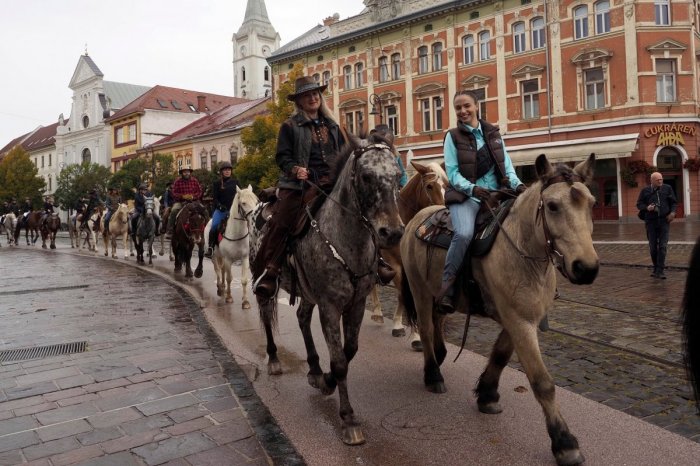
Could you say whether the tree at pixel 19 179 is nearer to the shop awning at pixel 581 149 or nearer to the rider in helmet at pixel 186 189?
the shop awning at pixel 581 149

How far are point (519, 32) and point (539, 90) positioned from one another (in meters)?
3.66

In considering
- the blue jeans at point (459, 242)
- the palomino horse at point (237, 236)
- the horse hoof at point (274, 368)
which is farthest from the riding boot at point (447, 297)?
the palomino horse at point (237, 236)

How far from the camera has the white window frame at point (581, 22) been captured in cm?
2959

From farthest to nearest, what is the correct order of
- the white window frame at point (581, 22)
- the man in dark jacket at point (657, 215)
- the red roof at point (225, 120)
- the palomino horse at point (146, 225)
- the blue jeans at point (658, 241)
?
the red roof at point (225, 120), the white window frame at point (581, 22), the palomino horse at point (146, 225), the man in dark jacket at point (657, 215), the blue jeans at point (658, 241)

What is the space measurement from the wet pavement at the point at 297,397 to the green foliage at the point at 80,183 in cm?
5112

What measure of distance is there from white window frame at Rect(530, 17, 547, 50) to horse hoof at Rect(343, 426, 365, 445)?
31.4 metres

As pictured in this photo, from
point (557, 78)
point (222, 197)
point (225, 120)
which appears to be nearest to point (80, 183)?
point (225, 120)

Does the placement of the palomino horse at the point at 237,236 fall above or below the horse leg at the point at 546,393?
above

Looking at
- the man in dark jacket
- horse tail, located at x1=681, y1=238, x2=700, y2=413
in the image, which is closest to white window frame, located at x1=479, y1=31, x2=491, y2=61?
the man in dark jacket

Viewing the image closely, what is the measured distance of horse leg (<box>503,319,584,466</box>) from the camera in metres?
3.27

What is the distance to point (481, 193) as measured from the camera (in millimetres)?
4336

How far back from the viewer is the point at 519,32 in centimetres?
3178

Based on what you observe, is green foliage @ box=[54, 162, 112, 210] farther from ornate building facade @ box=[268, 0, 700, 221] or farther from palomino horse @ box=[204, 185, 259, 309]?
palomino horse @ box=[204, 185, 259, 309]

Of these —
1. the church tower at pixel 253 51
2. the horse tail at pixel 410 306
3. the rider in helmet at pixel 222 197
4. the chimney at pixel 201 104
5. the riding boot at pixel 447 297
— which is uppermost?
the church tower at pixel 253 51
